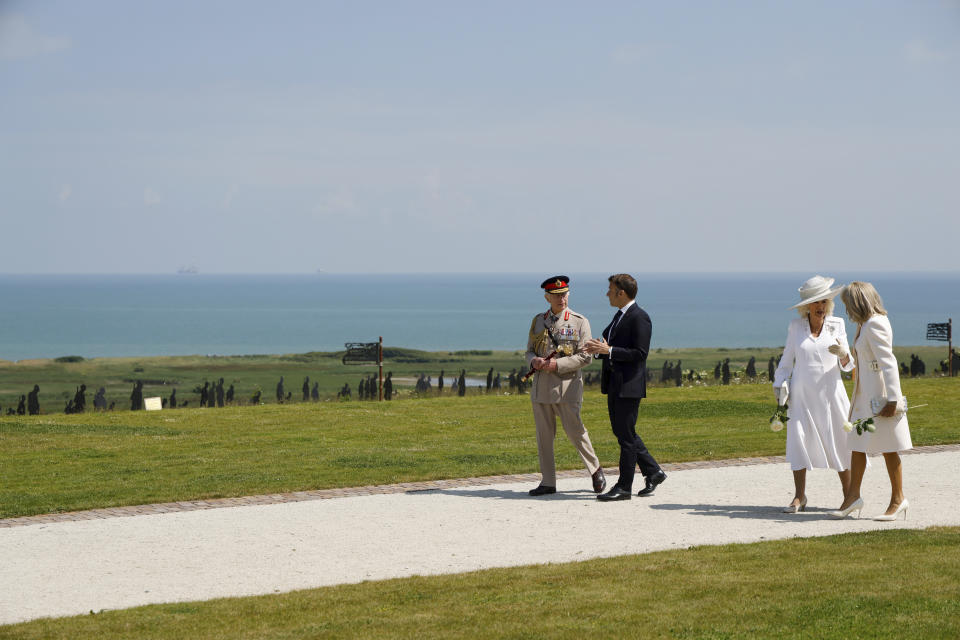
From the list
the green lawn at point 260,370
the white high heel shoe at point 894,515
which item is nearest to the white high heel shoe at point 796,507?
the white high heel shoe at point 894,515

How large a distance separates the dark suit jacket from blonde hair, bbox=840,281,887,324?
5.70 feet

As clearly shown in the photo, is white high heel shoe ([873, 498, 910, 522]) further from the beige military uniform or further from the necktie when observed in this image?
the necktie

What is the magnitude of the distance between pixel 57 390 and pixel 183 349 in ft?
232

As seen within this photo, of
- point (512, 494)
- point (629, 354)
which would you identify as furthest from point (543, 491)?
point (629, 354)

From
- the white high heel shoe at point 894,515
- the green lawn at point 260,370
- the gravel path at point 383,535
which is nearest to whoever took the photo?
the gravel path at point 383,535

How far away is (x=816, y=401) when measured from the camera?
9.69 m

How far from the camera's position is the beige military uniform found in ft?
35.0

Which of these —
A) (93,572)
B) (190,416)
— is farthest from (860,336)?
(190,416)

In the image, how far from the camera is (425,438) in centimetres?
1602

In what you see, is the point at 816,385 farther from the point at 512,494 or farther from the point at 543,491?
the point at 512,494

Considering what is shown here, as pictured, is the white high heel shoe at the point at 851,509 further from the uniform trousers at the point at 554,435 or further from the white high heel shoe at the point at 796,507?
the uniform trousers at the point at 554,435

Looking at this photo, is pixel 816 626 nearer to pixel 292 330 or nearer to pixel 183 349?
pixel 183 349

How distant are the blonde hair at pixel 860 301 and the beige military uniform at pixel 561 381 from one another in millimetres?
2367

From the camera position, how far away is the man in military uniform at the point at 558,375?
10609 mm
